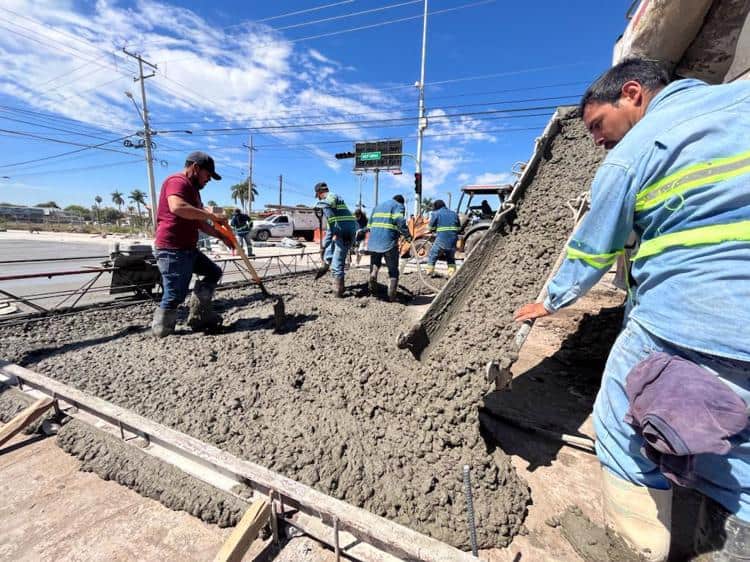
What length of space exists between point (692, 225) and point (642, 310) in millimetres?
300

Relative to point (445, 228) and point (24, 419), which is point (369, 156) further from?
point (24, 419)

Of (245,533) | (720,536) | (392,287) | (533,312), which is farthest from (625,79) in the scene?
(392,287)

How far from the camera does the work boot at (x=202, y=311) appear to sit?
3.30m

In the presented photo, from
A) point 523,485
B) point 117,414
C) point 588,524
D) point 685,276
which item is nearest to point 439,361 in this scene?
point 523,485

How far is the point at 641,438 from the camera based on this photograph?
3.74 ft

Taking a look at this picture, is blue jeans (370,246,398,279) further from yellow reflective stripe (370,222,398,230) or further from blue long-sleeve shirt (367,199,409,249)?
yellow reflective stripe (370,222,398,230)

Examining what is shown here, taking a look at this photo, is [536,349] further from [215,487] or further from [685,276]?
[215,487]

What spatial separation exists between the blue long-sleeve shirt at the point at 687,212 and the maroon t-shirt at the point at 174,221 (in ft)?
10.2

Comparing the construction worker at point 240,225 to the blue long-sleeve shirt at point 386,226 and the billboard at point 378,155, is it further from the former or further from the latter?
the billboard at point 378,155

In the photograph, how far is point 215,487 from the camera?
160 cm

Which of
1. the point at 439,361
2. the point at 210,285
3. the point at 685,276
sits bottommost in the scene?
the point at 439,361

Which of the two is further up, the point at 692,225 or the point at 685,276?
the point at 692,225

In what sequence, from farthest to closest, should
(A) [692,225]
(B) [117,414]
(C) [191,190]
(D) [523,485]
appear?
(C) [191,190], (B) [117,414], (D) [523,485], (A) [692,225]

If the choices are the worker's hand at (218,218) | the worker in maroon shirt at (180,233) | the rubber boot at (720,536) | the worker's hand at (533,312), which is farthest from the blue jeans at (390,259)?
the rubber boot at (720,536)
